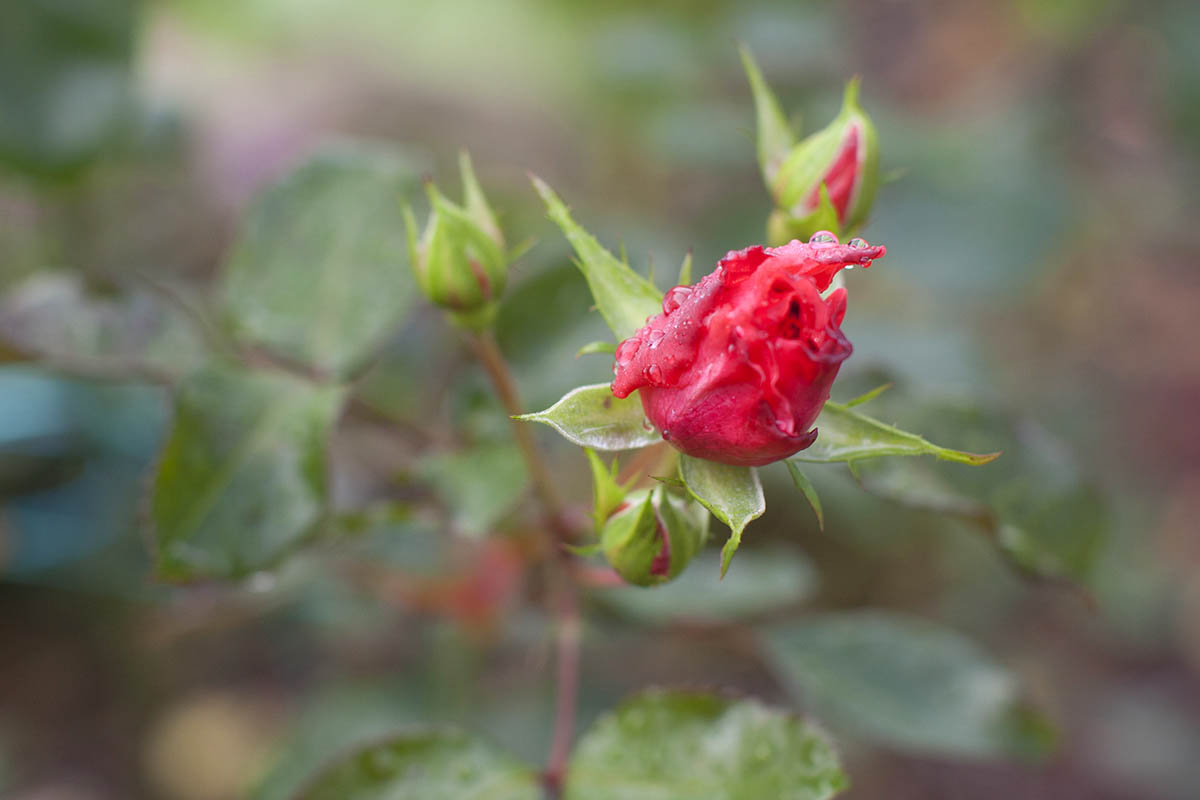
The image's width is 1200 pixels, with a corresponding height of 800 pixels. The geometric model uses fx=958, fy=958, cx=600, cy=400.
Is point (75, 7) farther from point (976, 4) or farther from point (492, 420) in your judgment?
point (976, 4)

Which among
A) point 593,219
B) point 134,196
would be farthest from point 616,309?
point 134,196

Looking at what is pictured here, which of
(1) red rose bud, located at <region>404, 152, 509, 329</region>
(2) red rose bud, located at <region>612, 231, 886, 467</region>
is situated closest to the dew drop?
(2) red rose bud, located at <region>612, 231, 886, 467</region>

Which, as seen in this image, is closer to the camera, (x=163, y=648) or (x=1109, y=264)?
(x=163, y=648)

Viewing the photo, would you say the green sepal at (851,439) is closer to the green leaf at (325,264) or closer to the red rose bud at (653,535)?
the red rose bud at (653,535)

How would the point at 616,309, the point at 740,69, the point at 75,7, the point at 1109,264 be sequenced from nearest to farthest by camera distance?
1. the point at 616,309
2. the point at 75,7
3. the point at 740,69
4. the point at 1109,264

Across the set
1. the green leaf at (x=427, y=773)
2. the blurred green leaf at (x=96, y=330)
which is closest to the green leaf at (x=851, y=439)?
the green leaf at (x=427, y=773)

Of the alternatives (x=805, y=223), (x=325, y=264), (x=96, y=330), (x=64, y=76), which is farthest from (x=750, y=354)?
(x=64, y=76)

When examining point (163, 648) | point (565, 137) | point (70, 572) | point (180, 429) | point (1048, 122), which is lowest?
point (163, 648)
